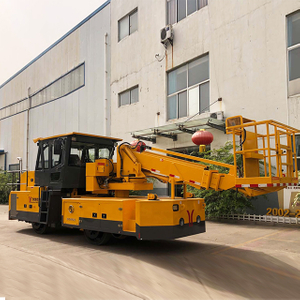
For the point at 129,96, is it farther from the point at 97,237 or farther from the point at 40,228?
the point at 97,237

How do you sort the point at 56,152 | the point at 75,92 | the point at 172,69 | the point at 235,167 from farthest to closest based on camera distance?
the point at 75,92, the point at 172,69, the point at 56,152, the point at 235,167

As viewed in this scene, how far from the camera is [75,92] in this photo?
23219mm

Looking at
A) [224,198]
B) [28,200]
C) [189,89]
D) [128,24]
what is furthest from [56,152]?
[128,24]

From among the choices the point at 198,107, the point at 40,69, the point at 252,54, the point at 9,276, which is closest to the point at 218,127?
the point at 198,107

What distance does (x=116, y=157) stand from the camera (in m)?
8.73

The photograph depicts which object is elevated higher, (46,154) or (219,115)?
(219,115)

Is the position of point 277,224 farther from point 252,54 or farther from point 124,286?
point 124,286

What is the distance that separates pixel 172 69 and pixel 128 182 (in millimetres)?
9323

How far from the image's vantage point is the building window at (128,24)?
18.8 meters

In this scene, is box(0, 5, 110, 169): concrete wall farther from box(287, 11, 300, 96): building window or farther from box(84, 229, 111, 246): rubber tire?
box(84, 229, 111, 246): rubber tire

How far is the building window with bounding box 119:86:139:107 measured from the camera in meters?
18.5

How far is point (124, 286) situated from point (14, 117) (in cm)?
3070

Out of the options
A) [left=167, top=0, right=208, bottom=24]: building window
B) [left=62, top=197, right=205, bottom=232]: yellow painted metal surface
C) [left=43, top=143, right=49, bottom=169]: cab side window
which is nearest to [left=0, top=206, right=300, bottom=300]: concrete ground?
[left=62, top=197, right=205, bottom=232]: yellow painted metal surface

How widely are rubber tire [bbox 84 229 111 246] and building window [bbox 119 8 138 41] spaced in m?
13.7
